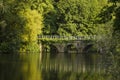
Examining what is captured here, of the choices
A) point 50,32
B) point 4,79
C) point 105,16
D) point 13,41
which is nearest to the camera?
point 105,16

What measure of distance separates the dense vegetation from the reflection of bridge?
2754mm

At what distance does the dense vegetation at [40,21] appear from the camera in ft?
200

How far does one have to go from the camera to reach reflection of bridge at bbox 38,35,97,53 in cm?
7294

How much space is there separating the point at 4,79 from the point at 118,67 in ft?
35.0

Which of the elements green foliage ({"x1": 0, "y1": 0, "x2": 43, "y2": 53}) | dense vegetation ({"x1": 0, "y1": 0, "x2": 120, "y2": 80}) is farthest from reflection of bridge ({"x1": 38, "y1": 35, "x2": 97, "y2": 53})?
green foliage ({"x1": 0, "y1": 0, "x2": 43, "y2": 53})

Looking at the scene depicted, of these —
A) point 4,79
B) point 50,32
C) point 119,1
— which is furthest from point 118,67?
point 50,32

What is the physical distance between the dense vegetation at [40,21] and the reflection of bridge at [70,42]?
275 cm

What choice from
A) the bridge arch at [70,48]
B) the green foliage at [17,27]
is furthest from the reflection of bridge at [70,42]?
the green foliage at [17,27]

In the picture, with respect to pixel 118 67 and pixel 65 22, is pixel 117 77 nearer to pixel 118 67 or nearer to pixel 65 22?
pixel 118 67

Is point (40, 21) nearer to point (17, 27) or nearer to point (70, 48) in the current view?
point (17, 27)

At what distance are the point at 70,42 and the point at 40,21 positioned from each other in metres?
11.7

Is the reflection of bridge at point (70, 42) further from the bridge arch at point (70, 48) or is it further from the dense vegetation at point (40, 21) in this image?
the dense vegetation at point (40, 21)

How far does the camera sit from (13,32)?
61.5 metres

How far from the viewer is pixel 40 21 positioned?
63.8 m
